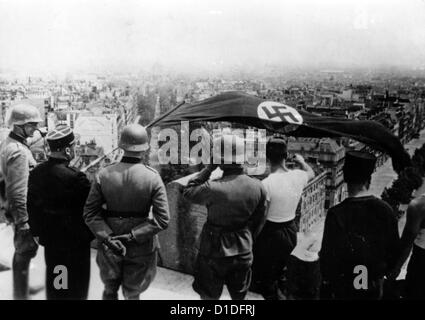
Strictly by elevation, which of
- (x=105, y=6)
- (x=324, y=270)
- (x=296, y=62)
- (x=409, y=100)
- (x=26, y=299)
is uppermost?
(x=105, y=6)

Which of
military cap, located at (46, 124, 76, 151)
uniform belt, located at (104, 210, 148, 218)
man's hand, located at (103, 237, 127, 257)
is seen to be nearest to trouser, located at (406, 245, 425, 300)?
uniform belt, located at (104, 210, 148, 218)

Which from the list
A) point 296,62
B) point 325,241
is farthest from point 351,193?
point 296,62

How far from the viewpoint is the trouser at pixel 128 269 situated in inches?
139

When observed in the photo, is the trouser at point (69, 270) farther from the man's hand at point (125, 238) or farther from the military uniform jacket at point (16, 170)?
the man's hand at point (125, 238)

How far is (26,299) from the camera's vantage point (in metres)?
4.24

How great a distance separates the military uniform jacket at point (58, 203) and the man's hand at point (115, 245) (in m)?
0.46

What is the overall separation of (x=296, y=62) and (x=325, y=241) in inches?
103

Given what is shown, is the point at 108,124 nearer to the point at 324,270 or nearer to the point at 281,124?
the point at 281,124

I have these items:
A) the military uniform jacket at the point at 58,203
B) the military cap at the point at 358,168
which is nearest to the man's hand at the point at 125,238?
the military uniform jacket at the point at 58,203

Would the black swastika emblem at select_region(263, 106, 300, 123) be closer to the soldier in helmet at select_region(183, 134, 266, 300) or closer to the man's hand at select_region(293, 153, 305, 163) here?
the man's hand at select_region(293, 153, 305, 163)

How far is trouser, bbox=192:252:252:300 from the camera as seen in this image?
351 centimetres

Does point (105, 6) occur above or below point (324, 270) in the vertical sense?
above

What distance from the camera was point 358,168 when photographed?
133 inches

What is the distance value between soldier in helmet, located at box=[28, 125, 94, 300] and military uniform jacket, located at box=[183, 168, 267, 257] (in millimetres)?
949
